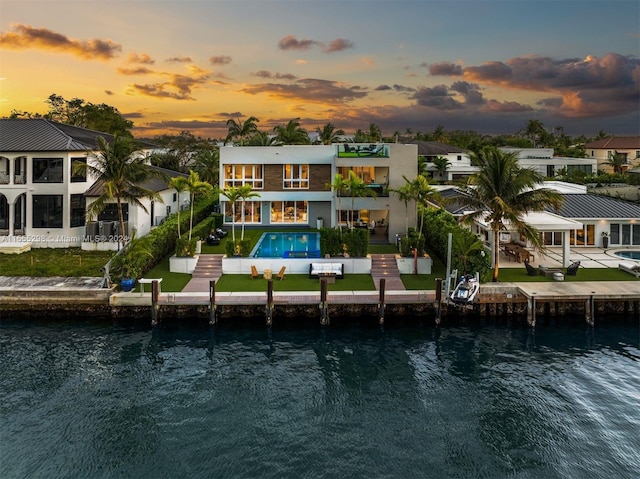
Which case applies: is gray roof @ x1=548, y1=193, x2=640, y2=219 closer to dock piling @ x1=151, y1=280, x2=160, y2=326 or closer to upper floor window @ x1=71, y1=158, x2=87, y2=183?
dock piling @ x1=151, y1=280, x2=160, y2=326

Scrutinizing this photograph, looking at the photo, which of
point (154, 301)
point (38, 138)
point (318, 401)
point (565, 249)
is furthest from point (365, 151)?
point (318, 401)

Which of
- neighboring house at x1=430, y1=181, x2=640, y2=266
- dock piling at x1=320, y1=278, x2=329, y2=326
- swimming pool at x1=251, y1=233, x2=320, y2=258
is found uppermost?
neighboring house at x1=430, y1=181, x2=640, y2=266

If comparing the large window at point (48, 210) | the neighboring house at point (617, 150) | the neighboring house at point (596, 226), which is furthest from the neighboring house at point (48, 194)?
the neighboring house at point (617, 150)

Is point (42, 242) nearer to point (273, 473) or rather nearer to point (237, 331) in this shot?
point (237, 331)

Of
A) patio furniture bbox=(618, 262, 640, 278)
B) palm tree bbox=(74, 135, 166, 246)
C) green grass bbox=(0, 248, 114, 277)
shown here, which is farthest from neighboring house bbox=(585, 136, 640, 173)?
green grass bbox=(0, 248, 114, 277)

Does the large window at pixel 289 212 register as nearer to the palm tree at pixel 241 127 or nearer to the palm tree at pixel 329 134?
the palm tree at pixel 329 134

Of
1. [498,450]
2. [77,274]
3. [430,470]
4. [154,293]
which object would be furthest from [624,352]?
[77,274]
